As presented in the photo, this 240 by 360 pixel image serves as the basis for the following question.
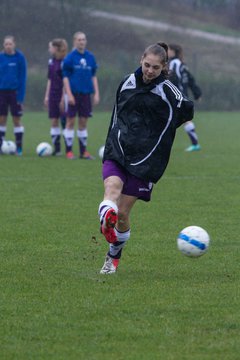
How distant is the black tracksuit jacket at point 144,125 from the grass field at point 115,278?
2.73 ft

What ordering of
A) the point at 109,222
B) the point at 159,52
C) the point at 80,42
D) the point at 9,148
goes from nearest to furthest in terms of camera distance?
the point at 109,222 → the point at 159,52 → the point at 80,42 → the point at 9,148

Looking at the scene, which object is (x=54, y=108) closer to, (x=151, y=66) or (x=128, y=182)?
(x=128, y=182)

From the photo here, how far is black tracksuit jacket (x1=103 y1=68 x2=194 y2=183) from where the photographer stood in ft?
23.4

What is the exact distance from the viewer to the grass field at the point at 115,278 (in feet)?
17.3

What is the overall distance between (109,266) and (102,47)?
38.9 m

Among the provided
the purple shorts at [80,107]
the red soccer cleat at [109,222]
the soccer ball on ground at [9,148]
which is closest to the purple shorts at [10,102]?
the soccer ball on ground at [9,148]

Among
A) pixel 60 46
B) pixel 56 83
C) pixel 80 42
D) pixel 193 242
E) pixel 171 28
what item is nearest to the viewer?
pixel 193 242

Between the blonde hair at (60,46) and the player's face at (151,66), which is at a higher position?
the player's face at (151,66)

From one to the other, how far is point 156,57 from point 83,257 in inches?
73.1

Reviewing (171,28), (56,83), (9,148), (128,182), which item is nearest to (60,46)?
(56,83)

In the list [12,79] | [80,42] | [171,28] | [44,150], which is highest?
[80,42]

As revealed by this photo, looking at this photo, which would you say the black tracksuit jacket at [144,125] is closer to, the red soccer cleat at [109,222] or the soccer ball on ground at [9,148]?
the red soccer cleat at [109,222]

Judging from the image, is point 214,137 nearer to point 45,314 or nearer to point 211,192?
point 211,192

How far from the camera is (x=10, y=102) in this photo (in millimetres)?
17266
